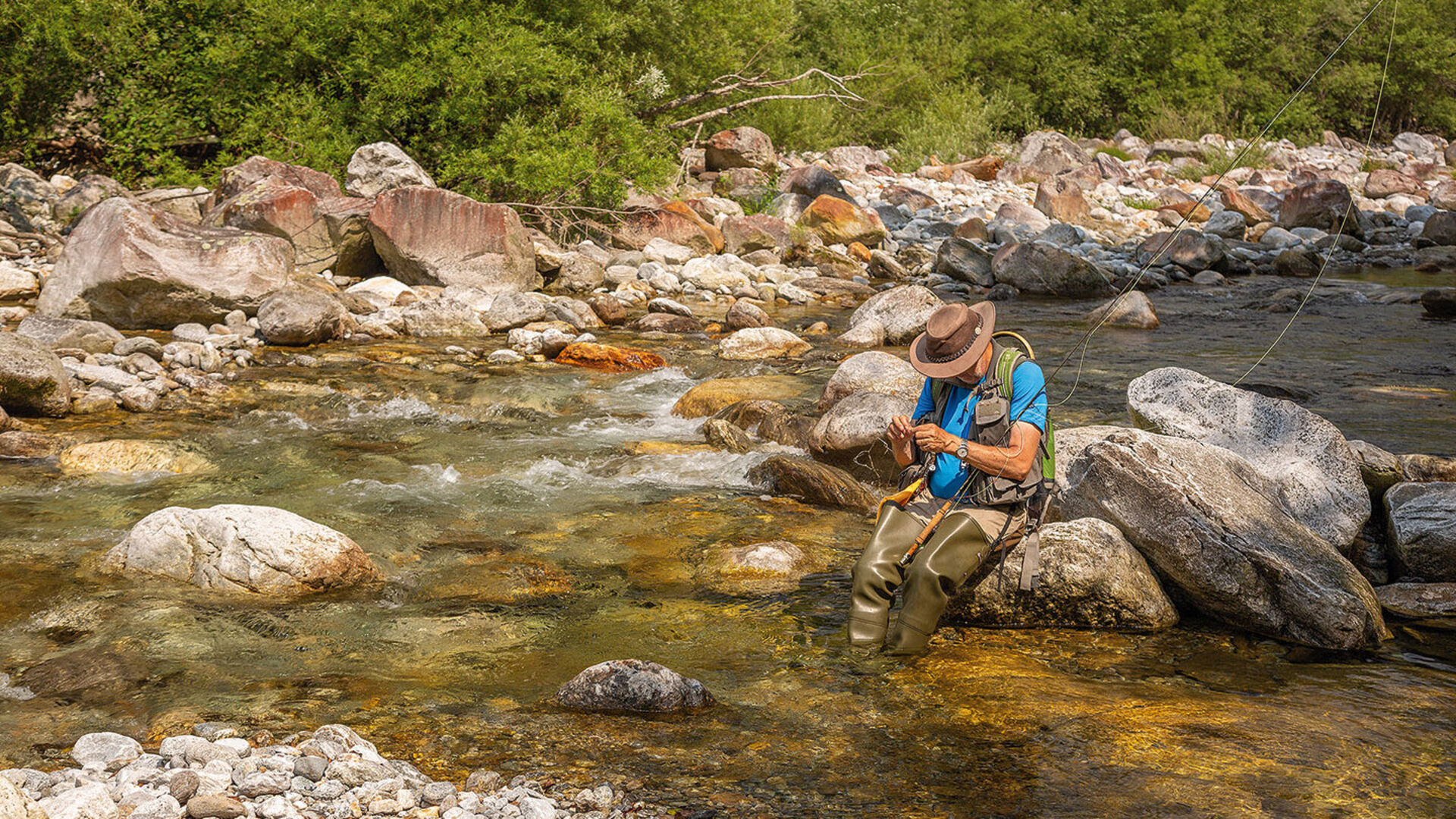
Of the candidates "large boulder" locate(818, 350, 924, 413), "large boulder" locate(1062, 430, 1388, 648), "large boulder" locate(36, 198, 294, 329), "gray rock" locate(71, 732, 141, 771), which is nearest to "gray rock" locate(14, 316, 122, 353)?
"large boulder" locate(36, 198, 294, 329)

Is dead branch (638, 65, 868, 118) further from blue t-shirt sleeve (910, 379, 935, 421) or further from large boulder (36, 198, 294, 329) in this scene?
blue t-shirt sleeve (910, 379, 935, 421)

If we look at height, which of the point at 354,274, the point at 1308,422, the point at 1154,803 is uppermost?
the point at 1308,422

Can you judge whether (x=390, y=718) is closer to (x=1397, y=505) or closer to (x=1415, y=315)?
(x=1397, y=505)

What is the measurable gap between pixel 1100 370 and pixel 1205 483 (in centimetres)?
617

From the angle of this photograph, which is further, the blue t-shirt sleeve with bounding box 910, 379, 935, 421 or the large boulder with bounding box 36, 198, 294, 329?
the large boulder with bounding box 36, 198, 294, 329

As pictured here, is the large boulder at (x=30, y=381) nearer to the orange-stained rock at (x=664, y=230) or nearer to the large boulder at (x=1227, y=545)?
the large boulder at (x=1227, y=545)

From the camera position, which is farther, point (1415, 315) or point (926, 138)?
point (926, 138)

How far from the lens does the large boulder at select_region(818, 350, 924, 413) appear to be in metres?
8.92

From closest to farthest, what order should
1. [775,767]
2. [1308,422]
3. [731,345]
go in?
[775,767], [1308,422], [731,345]

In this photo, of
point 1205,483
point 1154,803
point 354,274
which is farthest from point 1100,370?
point 354,274

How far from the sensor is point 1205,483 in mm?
5094

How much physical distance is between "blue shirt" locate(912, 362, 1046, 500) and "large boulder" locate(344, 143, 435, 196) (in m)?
12.0

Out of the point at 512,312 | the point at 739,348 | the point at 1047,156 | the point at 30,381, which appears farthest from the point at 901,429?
the point at 1047,156

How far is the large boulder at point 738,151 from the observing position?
23.3 meters
